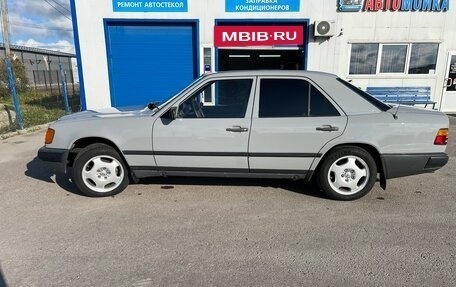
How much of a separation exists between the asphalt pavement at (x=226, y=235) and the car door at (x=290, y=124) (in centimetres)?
53

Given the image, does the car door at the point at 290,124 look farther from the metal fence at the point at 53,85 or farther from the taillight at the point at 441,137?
the metal fence at the point at 53,85

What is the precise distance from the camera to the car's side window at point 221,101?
13.4ft

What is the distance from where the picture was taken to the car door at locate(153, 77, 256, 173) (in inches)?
159

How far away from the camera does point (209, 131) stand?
158 inches

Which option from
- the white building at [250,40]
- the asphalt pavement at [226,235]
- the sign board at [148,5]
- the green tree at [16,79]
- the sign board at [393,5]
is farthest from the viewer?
the green tree at [16,79]

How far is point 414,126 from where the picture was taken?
153 inches

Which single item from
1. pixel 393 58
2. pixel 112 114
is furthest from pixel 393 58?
pixel 112 114

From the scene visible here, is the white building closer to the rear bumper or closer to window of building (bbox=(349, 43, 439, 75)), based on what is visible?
window of building (bbox=(349, 43, 439, 75))

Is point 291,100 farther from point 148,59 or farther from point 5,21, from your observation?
point 5,21

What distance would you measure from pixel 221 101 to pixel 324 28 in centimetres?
693

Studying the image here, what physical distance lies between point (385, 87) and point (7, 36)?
24583 mm

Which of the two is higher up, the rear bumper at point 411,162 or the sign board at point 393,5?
the sign board at point 393,5

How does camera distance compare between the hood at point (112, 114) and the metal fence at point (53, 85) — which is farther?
the metal fence at point (53, 85)

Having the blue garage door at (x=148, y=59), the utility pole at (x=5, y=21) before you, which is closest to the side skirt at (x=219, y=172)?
the blue garage door at (x=148, y=59)
